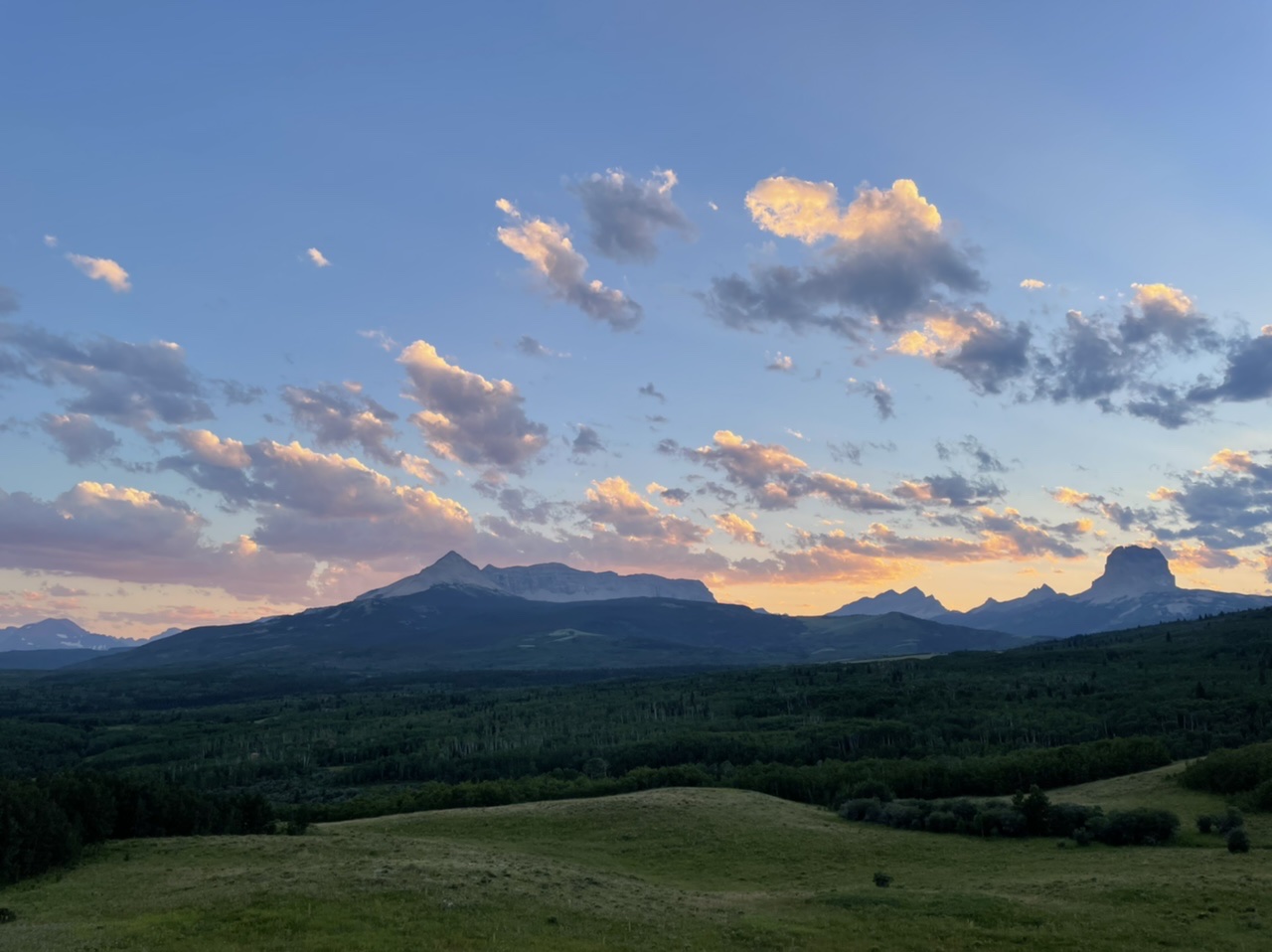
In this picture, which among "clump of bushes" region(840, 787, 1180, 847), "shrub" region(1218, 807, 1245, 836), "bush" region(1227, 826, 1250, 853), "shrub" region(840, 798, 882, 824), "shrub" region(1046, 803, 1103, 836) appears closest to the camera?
"bush" region(1227, 826, 1250, 853)

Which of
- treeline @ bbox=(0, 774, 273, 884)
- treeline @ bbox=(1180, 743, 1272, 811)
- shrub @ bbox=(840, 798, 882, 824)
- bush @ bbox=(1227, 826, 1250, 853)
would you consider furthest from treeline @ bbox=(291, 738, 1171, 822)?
bush @ bbox=(1227, 826, 1250, 853)

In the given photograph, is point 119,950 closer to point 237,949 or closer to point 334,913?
point 237,949

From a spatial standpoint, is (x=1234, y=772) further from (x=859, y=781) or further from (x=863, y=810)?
(x=859, y=781)

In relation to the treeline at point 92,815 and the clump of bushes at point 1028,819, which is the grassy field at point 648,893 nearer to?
the clump of bushes at point 1028,819

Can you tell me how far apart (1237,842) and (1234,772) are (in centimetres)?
3566

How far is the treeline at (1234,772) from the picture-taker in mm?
98062

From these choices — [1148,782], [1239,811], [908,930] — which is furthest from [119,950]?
[1148,782]

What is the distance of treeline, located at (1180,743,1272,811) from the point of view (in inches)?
3861

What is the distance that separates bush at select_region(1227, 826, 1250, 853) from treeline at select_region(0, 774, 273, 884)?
96532mm

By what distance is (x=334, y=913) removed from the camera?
45250 millimetres

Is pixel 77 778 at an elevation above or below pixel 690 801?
above

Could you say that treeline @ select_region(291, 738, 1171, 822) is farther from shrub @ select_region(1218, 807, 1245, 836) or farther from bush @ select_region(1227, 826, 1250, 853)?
bush @ select_region(1227, 826, 1250, 853)

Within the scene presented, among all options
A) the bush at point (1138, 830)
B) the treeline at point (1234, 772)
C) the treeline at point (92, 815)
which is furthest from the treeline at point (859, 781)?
the bush at point (1138, 830)

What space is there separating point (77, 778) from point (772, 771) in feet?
341
